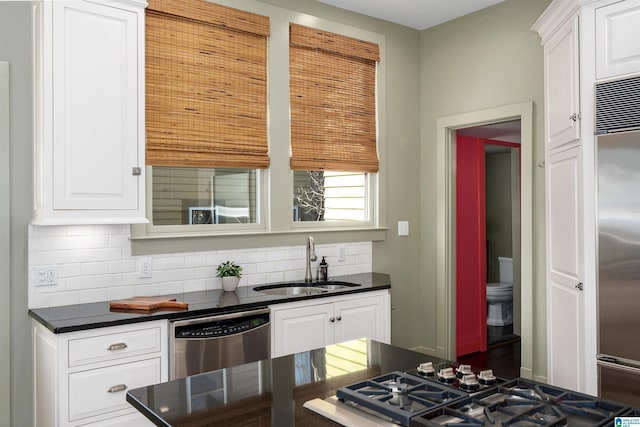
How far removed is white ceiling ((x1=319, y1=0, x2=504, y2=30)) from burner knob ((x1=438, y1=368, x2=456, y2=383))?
358 centimetres

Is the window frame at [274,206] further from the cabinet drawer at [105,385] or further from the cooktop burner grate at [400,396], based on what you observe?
the cooktop burner grate at [400,396]

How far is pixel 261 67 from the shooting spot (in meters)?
4.12

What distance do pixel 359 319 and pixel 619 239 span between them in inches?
71.6

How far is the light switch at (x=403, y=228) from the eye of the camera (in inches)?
198

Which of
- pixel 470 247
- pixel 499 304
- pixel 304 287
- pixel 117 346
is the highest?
pixel 470 247

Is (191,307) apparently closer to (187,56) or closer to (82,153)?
(82,153)

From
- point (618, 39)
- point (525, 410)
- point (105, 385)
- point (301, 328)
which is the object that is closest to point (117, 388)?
point (105, 385)

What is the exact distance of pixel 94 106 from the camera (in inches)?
121

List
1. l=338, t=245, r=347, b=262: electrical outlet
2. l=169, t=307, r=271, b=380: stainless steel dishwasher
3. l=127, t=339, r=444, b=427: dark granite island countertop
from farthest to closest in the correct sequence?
l=338, t=245, r=347, b=262: electrical outlet < l=169, t=307, r=271, b=380: stainless steel dishwasher < l=127, t=339, r=444, b=427: dark granite island countertop

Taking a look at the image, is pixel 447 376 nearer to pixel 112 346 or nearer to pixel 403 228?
pixel 112 346

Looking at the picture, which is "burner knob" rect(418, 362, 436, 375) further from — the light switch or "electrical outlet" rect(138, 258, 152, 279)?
the light switch

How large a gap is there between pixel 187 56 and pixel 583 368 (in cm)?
312

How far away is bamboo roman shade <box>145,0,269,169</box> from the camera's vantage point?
Result: 3613 millimetres

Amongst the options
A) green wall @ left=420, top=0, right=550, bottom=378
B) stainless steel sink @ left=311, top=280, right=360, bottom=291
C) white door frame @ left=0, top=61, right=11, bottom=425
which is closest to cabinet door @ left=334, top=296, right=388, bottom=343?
stainless steel sink @ left=311, top=280, right=360, bottom=291
